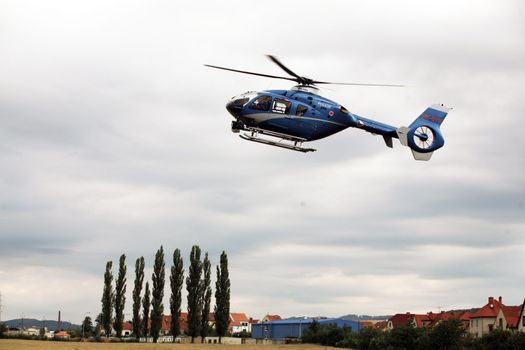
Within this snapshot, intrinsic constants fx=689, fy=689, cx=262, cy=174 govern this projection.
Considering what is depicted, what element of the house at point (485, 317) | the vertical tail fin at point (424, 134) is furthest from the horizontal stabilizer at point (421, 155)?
the house at point (485, 317)

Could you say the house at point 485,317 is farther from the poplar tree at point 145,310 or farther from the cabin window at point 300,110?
the cabin window at point 300,110

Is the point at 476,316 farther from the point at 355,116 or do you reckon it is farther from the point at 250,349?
the point at 355,116

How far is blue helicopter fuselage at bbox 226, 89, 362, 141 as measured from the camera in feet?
138

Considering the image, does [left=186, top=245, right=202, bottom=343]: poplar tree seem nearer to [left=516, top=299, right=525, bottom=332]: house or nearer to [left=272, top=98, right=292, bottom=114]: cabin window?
[left=516, top=299, right=525, bottom=332]: house

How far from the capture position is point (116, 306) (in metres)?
109

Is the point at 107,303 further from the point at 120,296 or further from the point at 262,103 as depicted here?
the point at 262,103

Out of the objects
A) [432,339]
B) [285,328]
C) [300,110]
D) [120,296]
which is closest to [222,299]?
[120,296]

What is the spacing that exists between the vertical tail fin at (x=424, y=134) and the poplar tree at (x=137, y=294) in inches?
2647

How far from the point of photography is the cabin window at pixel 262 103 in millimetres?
41875

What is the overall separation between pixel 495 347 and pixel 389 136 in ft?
131

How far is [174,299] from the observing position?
344 feet

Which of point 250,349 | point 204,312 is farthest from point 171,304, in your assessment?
point 250,349

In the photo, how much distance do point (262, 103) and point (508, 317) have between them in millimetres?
A: 79551

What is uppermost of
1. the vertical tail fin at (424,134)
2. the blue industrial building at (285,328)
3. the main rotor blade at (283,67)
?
the main rotor blade at (283,67)
